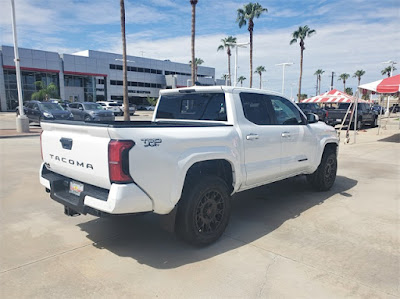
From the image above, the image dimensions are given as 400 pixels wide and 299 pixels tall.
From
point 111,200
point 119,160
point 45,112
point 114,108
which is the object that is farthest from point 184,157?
point 114,108

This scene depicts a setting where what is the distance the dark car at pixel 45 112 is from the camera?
1877cm

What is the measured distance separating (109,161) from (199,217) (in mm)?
1306

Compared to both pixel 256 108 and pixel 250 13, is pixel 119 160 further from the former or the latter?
pixel 250 13

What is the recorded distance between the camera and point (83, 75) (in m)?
53.5

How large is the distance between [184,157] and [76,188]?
1.26 metres

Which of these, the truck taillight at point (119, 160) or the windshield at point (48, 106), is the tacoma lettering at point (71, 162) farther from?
the windshield at point (48, 106)

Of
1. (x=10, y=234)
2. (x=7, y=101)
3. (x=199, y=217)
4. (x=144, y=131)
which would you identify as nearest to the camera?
(x=144, y=131)

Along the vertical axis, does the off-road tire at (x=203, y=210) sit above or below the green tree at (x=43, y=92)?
below

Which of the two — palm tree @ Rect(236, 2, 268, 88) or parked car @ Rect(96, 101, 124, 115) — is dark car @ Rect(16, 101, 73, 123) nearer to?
parked car @ Rect(96, 101, 124, 115)

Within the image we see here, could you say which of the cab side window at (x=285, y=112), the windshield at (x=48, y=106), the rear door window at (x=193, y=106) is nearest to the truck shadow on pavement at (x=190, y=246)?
the cab side window at (x=285, y=112)

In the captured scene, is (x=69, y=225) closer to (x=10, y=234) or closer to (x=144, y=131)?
(x=10, y=234)

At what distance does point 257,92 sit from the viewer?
4.60 m

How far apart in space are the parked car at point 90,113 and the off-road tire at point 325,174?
17747 millimetres

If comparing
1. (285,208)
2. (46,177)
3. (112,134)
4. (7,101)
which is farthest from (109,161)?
(7,101)
